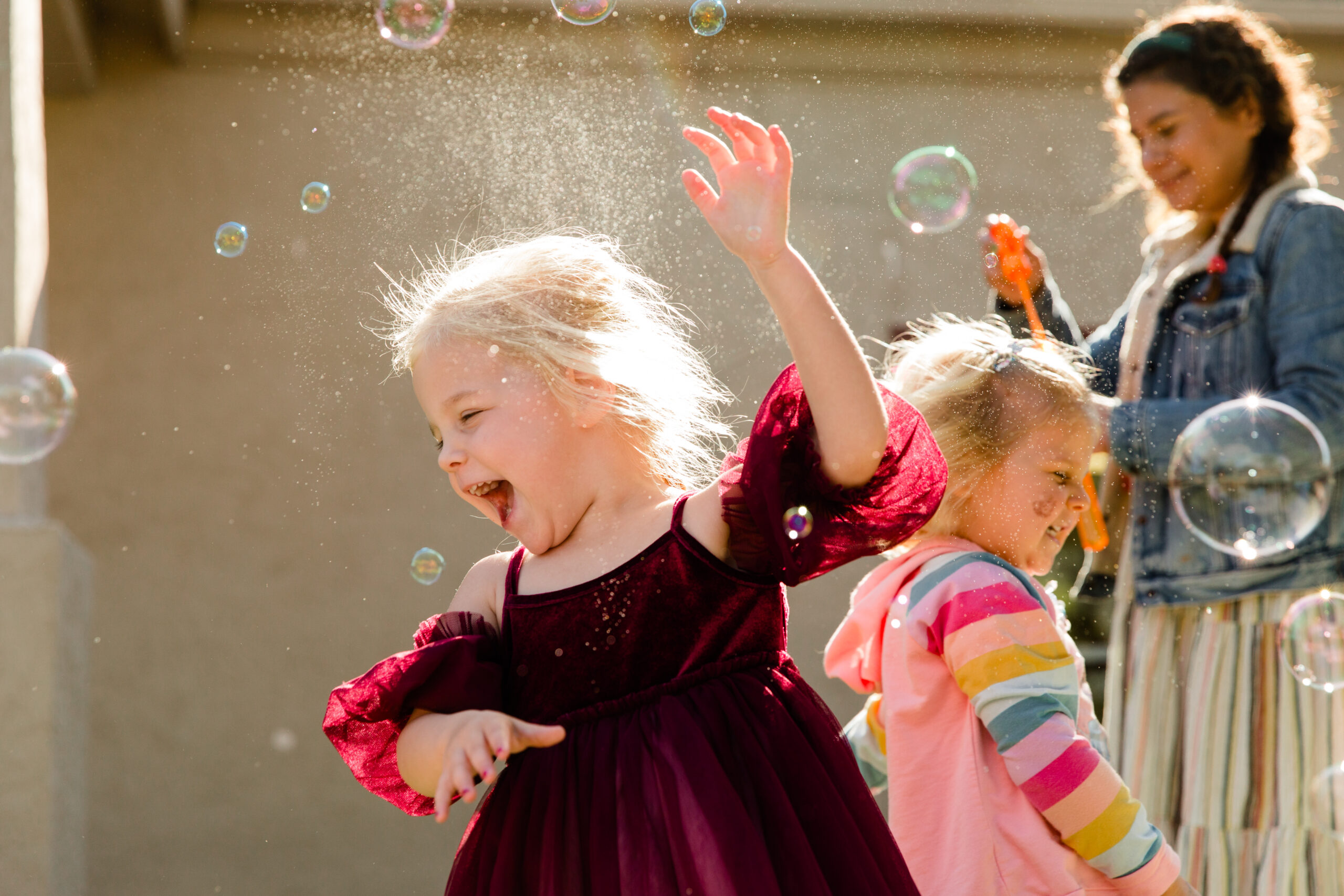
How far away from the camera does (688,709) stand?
125 cm

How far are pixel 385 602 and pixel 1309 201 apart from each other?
2.61 meters

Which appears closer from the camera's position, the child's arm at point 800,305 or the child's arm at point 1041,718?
the child's arm at point 800,305

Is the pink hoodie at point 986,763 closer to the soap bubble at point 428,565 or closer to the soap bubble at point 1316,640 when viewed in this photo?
the soap bubble at point 1316,640

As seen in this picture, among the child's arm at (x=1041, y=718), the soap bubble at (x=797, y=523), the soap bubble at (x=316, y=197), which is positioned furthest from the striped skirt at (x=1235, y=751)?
the soap bubble at (x=316, y=197)

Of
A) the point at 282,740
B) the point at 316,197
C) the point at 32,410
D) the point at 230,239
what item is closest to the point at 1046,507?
the point at 316,197

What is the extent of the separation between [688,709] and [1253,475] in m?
1.04

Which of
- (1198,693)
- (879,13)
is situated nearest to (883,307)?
(879,13)

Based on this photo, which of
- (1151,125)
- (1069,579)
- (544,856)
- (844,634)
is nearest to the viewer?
(544,856)

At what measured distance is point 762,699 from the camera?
4.16ft

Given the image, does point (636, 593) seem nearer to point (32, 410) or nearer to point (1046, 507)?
point (1046, 507)

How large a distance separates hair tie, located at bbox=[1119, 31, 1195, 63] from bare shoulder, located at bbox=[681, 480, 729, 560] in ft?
4.15

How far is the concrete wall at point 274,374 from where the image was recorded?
11.7ft

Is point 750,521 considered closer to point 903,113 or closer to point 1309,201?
point 1309,201

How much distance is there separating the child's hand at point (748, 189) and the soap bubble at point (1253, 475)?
98 cm
